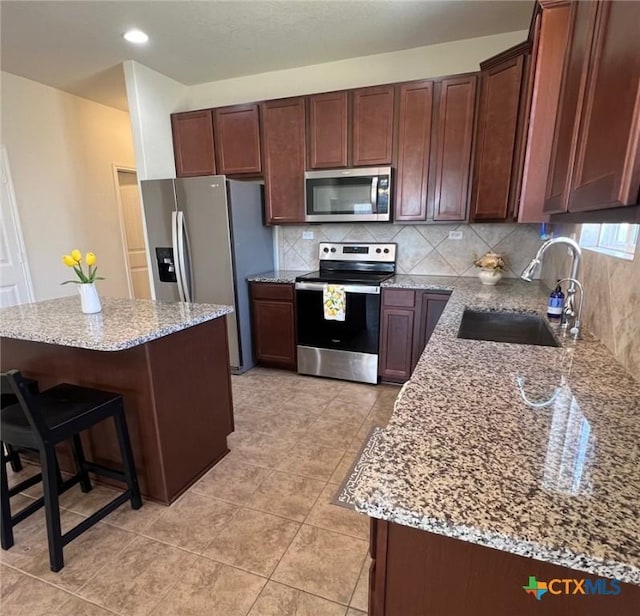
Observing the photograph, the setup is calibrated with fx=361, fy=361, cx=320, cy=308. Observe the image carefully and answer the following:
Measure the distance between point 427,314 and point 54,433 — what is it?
2.42 m

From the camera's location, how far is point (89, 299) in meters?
1.92

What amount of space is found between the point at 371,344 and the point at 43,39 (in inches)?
136

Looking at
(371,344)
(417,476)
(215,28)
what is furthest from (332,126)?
(417,476)

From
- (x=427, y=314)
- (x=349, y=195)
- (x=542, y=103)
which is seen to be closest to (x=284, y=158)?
(x=349, y=195)

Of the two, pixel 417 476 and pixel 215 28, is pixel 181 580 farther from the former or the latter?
pixel 215 28

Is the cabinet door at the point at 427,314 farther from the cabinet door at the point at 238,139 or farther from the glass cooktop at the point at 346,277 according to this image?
the cabinet door at the point at 238,139

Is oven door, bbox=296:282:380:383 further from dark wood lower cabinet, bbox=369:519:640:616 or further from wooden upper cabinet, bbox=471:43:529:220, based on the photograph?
dark wood lower cabinet, bbox=369:519:640:616

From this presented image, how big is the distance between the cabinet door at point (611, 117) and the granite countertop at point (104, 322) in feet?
5.15

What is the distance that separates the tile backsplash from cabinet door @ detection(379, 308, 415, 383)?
612 millimetres

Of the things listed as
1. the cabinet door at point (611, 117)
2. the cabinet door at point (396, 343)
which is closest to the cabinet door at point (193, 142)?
the cabinet door at point (396, 343)

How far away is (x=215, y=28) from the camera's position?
2615 millimetres

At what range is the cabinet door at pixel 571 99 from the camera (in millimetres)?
875

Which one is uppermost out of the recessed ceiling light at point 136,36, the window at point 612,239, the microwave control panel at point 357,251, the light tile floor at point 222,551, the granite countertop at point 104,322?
the recessed ceiling light at point 136,36

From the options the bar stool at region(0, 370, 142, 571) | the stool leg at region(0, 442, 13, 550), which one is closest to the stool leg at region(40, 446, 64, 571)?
the bar stool at region(0, 370, 142, 571)
